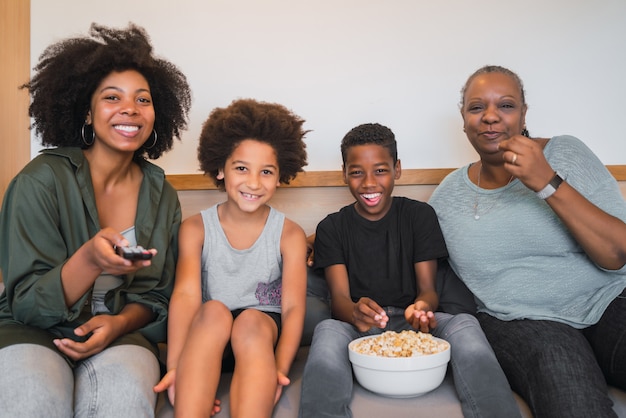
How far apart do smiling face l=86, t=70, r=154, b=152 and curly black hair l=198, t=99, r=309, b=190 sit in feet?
0.62

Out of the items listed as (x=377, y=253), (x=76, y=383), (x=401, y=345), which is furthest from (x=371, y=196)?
(x=76, y=383)

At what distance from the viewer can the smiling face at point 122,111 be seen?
4.72 ft

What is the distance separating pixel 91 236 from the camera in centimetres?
138

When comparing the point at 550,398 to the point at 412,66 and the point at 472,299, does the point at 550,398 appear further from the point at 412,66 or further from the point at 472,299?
the point at 412,66

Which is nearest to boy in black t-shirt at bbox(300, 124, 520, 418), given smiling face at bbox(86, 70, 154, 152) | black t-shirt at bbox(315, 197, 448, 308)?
black t-shirt at bbox(315, 197, 448, 308)

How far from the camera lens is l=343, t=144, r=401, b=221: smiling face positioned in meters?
1.65

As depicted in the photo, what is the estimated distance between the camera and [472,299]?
161cm

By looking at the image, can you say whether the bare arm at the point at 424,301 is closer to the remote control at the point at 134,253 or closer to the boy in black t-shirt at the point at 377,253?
the boy in black t-shirt at the point at 377,253

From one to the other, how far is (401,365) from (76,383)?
2.15ft

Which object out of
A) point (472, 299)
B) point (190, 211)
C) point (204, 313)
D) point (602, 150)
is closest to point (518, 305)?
point (472, 299)

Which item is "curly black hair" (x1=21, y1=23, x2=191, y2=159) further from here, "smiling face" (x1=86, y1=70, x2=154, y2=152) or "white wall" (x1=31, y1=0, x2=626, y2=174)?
"white wall" (x1=31, y1=0, x2=626, y2=174)

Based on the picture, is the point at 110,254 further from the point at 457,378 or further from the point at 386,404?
the point at 457,378

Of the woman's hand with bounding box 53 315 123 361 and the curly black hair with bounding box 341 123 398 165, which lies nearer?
the woman's hand with bounding box 53 315 123 361

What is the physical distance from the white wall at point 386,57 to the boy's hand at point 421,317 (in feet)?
2.64
